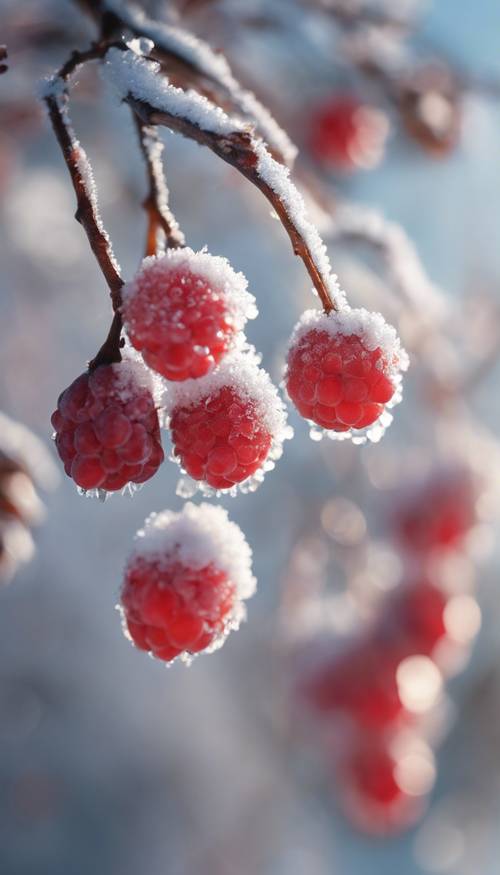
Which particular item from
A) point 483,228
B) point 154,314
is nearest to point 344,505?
point 154,314

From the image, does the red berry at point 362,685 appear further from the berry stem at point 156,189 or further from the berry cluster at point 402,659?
the berry stem at point 156,189

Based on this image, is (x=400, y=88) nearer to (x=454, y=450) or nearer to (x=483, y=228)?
(x=454, y=450)

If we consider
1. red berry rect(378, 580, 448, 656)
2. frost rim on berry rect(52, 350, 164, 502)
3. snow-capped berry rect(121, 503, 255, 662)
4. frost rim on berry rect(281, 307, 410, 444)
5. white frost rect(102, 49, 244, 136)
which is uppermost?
red berry rect(378, 580, 448, 656)

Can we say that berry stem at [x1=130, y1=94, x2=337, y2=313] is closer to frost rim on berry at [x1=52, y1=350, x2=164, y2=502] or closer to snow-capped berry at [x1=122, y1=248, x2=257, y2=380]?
snow-capped berry at [x1=122, y1=248, x2=257, y2=380]

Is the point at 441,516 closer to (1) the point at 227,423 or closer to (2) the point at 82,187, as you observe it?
(1) the point at 227,423

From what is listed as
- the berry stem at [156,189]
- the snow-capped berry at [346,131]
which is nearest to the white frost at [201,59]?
the berry stem at [156,189]

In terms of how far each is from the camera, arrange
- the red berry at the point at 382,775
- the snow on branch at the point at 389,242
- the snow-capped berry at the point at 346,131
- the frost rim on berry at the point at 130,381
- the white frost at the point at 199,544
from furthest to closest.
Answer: the snow-capped berry at the point at 346,131 → the red berry at the point at 382,775 → the snow on branch at the point at 389,242 → the white frost at the point at 199,544 → the frost rim on berry at the point at 130,381

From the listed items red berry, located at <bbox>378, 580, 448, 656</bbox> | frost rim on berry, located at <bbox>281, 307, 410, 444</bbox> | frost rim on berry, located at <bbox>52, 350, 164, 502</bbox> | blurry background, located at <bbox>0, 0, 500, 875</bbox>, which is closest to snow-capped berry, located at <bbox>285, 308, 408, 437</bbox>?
frost rim on berry, located at <bbox>281, 307, 410, 444</bbox>

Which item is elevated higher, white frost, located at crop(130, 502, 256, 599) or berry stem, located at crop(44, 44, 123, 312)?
berry stem, located at crop(44, 44, 123, 312)
